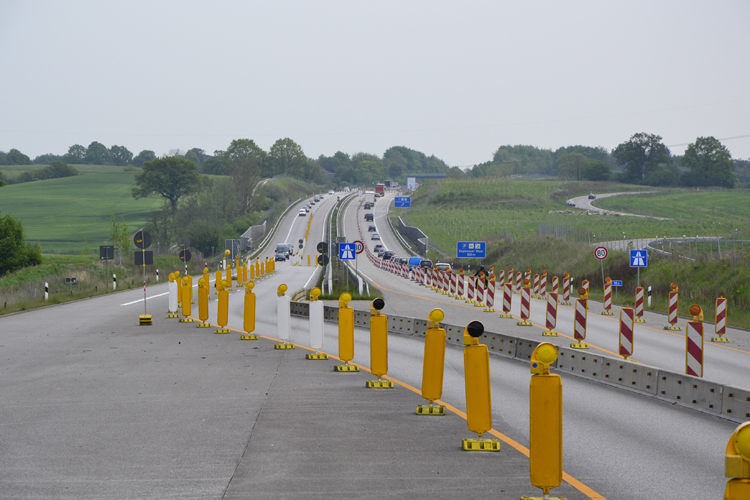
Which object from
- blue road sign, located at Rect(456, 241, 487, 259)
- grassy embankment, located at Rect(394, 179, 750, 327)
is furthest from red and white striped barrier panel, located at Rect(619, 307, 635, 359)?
blue road sign, located at Rect(456, 241, 487, 259)

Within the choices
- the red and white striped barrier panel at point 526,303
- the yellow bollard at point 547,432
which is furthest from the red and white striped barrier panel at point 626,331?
the yellow bollard at point 547,432

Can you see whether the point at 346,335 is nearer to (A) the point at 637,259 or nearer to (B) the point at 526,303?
(B) the point at 526,303

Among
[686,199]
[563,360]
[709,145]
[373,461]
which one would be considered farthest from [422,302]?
[709,145]

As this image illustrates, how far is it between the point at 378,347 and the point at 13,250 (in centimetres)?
5494

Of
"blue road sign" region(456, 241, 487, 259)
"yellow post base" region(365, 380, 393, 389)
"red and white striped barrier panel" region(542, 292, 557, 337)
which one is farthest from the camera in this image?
"blue road sign" region(456, 241, 487, 259)

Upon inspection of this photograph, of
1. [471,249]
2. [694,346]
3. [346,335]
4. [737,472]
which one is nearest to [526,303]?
[694,346]

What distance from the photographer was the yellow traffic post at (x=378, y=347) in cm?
1055

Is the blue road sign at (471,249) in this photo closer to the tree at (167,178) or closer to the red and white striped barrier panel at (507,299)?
the red and white striped barrier panel at (507,299)

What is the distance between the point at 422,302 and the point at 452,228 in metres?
65.5

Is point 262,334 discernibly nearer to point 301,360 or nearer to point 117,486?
point 301,360

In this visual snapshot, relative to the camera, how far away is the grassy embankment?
30500mm

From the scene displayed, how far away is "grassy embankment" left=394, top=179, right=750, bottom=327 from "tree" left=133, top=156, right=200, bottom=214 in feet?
130

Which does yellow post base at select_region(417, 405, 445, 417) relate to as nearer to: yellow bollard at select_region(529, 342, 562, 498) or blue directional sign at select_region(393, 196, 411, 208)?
yellow bollard at select_region(529, 342, 562, 498)

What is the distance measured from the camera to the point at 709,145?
151 metres
